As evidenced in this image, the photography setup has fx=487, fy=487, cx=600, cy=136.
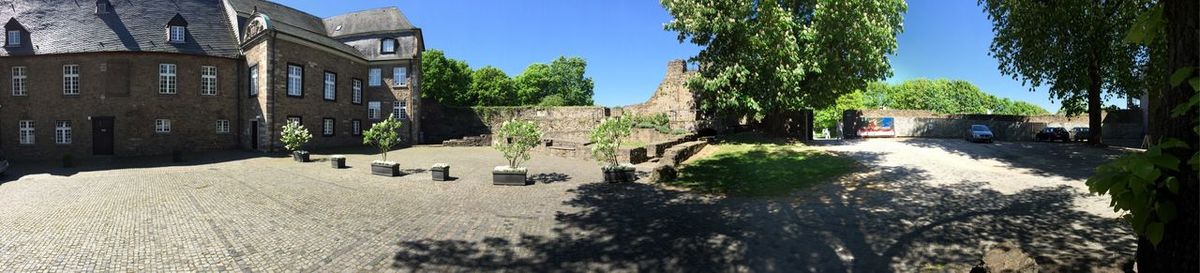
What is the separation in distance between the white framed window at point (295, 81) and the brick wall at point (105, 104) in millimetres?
4395

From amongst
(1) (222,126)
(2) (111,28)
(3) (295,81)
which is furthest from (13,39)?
(3) (295,81)

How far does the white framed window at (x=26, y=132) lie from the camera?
2539 cm

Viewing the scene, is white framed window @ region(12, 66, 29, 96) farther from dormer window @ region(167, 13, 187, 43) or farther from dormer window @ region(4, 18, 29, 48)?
dormer window @ region(167, 13, 187, 43)

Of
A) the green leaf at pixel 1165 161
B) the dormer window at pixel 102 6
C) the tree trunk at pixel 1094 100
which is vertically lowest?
the green leaf at pixel 1165 161

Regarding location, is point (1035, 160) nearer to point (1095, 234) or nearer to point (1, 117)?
point (1095, 234)

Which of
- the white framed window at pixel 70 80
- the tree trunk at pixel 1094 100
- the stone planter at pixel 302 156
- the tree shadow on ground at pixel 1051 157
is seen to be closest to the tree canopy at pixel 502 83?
the white framed window at pixel 70 80

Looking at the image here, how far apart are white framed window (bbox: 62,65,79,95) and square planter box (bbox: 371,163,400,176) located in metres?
21.3

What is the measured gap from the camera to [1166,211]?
8.00 ft

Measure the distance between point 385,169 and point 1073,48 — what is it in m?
26.5

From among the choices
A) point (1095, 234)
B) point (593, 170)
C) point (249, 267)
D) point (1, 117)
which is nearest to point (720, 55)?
point (593, 170)

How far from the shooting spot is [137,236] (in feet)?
24.9

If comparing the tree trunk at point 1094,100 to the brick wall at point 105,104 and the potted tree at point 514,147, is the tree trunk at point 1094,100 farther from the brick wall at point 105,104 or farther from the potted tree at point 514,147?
the brick wall at point 105,104

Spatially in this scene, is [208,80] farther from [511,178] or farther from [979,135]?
[979,135]

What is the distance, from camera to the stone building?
2494 cm
